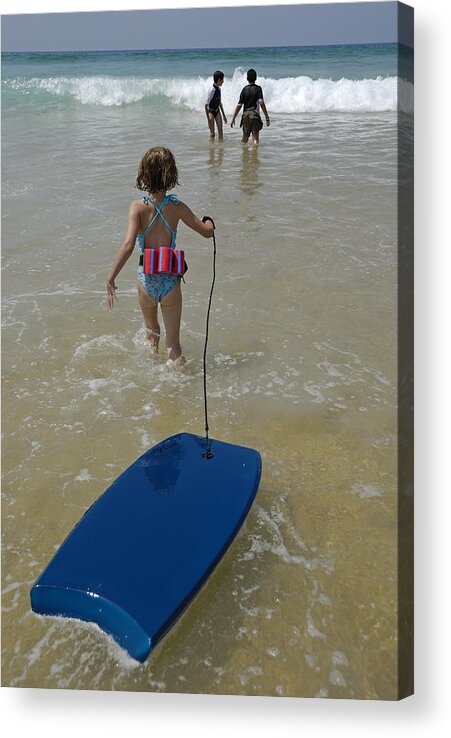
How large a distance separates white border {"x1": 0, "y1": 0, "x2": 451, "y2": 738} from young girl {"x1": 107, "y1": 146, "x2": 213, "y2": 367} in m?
0.70

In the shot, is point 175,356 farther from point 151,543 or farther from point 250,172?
point 250,172

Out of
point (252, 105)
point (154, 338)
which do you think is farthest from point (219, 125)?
point (154, 338)

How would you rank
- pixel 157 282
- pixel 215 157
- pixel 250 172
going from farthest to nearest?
1. pixel 215 157
2. pixel 250 172
3. pixel 157 282

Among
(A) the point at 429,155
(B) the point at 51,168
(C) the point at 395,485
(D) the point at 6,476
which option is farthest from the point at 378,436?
(B) the point at 51,168

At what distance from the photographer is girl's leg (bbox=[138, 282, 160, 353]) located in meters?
3.52

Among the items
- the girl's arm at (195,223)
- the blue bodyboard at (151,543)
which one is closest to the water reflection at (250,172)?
the girl's arm at (195,223)

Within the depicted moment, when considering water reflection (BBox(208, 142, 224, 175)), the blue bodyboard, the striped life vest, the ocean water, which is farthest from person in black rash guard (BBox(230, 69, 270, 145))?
the blue bodyboard

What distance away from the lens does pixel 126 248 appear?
3.09m

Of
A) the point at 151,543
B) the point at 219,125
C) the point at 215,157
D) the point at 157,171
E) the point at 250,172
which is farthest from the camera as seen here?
the point at 219,125

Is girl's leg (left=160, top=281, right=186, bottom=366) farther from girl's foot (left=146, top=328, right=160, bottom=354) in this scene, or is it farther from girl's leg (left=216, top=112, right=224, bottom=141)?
girl's leg (left=216, top=112, right=224, bottom=141)

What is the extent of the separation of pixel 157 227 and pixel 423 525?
6.22ft

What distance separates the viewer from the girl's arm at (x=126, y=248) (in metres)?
3.10

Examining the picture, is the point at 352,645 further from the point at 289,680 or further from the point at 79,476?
the point at 79,476

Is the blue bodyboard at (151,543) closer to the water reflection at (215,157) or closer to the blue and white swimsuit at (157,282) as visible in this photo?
the blue and white swimsuit at (157,282)
